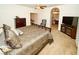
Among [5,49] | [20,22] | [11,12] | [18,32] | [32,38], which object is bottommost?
[5,49]

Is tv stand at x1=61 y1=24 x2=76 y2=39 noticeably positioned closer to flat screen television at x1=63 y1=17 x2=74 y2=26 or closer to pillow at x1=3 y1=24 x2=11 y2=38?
flat screen television at x1=63 y1=17 x2=74 y2=26

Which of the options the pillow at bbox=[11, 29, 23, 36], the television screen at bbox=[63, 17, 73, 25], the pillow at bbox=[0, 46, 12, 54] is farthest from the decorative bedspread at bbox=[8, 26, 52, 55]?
the television screen at bbox=[63, 17, 73, 25]

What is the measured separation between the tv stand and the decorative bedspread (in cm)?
27

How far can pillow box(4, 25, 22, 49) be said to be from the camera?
160 cm

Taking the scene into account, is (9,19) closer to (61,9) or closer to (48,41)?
(48,41)

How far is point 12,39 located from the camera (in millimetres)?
1624

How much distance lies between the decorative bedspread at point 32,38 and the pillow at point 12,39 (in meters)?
0.08

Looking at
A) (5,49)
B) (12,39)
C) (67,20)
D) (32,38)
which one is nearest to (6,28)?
(12,39)

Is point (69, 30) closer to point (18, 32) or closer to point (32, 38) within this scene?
point (32, 38)

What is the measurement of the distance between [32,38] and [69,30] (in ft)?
2.18

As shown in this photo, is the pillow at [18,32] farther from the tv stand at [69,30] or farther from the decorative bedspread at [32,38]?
the tv stand at [69,30]

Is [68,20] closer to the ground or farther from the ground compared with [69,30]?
farther from the ground

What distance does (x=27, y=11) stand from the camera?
5.70 feet
